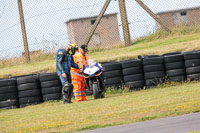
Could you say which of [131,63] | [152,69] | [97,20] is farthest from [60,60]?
[97,20]

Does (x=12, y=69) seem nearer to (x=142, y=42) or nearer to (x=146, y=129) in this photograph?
(x=142, y=42)

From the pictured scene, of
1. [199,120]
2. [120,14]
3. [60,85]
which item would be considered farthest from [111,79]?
[199,120]

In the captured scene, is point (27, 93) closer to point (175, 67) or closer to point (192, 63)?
point (175, 67)

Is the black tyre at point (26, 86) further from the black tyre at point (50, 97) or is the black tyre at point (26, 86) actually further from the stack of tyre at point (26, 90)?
the black tyre at point (50, 97)

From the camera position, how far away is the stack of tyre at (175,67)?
1424cm

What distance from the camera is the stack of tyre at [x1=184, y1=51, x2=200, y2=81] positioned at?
1413 centimetres

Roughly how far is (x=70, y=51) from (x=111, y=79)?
173 centimetres

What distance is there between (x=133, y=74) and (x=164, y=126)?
8195mm

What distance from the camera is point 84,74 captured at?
1313 cm

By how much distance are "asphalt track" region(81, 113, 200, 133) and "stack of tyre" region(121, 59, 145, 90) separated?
7323mm

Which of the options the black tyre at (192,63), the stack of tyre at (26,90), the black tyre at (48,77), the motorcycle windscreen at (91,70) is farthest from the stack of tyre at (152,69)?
the stack of tyre at (26,90)

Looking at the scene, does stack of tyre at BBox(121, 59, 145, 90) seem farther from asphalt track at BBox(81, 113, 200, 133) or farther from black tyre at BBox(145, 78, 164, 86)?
asphalt track at BBox(81, 113, 200, 133)

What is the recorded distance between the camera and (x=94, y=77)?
43.1 ft

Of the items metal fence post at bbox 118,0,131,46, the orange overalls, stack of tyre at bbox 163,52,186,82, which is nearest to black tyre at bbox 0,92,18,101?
the orange overalls
